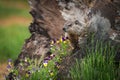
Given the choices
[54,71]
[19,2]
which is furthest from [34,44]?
[19,2]

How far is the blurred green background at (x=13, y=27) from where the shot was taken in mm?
14587

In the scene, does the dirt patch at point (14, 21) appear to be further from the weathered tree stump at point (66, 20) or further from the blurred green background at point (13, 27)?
the weathered tree stump at point (66, 20)

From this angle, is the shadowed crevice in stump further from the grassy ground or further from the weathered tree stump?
the grassy ground

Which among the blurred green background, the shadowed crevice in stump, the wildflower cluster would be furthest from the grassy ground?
the wildflower cluster

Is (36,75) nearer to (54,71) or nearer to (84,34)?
(54,71)

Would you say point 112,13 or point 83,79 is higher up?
point 112,13

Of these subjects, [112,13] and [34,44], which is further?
[34,44]

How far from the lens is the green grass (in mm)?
14297

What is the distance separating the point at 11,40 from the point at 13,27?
3.72m

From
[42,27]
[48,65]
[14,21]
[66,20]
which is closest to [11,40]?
[14,21]

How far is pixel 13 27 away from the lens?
19.8 m

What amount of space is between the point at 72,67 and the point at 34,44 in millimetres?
2009

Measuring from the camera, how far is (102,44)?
6785mm

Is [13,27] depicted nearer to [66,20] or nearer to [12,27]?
[12,27]
